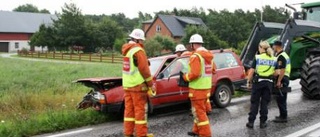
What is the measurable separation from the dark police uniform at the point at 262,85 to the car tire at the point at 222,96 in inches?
93.5

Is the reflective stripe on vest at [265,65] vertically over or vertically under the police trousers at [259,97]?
over

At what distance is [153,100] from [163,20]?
5633 centimetres

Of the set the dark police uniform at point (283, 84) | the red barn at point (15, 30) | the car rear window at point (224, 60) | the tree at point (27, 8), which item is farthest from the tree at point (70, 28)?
the tree at point (27, 8)

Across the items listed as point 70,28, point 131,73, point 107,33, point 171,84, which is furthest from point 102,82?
point 107,33

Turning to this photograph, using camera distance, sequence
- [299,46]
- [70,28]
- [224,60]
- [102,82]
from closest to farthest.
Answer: [102,82]
[224,60]
[299,46]
[70,28]

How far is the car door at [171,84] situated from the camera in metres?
9.21

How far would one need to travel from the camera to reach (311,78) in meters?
11.0

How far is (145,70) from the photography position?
21.8ft

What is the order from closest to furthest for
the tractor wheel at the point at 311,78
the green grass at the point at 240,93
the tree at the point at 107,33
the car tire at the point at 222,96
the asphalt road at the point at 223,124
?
the asphalt road at the point at 223,124
the car tire at the point at 222,96
the tractor wheel at the point at 311,78
the green grass at the point at 240,93
the tree at the point at 107,33

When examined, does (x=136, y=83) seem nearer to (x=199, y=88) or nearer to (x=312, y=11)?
(x=199, y=88)

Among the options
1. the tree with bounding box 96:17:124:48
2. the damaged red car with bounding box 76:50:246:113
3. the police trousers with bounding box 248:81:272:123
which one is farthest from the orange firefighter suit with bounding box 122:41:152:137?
the tree with bounding box 96:17:124:48

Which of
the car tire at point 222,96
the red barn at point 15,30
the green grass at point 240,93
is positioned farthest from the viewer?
the red barn at point 15,30

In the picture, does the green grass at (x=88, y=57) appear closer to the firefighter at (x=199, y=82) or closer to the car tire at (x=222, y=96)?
the car tire at (x=222, y=96)

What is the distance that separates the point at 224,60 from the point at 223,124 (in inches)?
115
